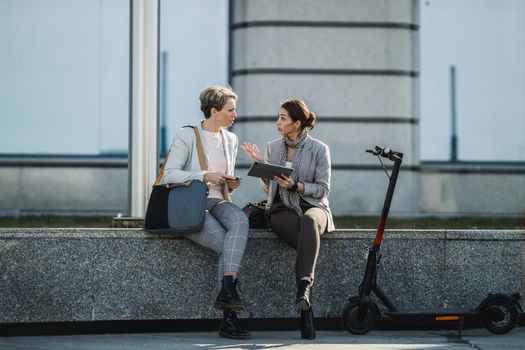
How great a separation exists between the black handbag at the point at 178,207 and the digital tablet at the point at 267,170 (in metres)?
0.33

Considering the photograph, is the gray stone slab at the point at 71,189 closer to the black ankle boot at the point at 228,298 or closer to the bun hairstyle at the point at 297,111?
the bun hairstyle at the point at 297,111

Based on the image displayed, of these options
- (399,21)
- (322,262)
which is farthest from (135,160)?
(399,21)

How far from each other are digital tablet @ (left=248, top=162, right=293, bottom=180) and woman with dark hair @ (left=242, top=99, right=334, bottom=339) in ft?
0.20

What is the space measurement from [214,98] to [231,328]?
58.6 inches

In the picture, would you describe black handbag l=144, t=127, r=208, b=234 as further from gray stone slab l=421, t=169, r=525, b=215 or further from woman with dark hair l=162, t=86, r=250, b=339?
gray stone slab l=421, t=169, r=525, b=215

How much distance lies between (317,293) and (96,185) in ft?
16.9

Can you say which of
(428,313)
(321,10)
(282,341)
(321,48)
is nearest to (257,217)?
(282,341)

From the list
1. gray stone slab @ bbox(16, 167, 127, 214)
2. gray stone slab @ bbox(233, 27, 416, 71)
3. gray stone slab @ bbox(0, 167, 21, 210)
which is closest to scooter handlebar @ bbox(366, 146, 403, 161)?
gray stone slab @ bbox(233, 27, 416, 71)

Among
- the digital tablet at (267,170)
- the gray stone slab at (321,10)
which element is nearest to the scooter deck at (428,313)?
the digital tablet at (267,170)

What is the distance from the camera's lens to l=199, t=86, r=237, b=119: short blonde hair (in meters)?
7.87

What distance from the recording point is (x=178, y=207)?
7531 millimetres

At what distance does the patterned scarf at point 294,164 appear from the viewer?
7.71m

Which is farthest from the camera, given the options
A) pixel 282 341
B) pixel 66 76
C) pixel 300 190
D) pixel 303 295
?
pixel 66 76

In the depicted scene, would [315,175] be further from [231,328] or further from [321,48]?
[321,48]
